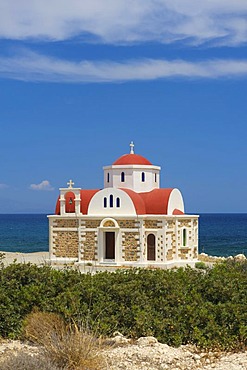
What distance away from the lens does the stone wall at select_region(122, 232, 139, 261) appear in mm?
29109

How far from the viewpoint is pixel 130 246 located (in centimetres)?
2920

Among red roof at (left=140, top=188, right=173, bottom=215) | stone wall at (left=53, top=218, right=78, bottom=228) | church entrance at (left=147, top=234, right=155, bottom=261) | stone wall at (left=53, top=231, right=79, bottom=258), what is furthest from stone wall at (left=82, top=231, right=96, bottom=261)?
red roof at (left=140, top=188, right=173, bottom=215)

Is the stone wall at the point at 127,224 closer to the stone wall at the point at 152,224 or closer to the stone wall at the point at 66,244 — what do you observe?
the stone wall at the point at 152,224

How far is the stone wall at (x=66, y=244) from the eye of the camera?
30344 millimetres

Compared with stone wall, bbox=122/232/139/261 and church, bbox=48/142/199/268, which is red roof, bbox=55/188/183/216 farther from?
stone wall, bbox=122/232/139/261

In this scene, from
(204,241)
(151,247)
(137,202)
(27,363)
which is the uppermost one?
(137,202)

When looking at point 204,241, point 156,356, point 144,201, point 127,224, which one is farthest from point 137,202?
point 204,241

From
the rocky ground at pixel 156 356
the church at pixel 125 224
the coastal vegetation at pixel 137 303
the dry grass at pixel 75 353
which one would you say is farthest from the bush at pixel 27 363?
the church at pixel 125 224

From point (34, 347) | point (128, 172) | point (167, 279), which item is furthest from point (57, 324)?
point (128, 172)

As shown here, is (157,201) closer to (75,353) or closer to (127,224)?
(127,224)

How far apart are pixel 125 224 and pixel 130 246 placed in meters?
1.14

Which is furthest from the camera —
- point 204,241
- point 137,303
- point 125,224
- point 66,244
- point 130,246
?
point 204,241

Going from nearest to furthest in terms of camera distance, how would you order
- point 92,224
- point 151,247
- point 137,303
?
1. point 137,303
2. point 151,247
3. point 92,224

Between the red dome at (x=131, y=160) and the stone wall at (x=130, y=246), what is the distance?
421 cm
